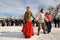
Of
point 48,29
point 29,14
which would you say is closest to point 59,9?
point 48,29

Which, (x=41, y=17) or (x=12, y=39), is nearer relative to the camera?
(x=12, y=39)

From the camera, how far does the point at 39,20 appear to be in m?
14.6

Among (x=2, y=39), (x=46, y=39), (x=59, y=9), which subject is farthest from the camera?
(x=59, y=9)

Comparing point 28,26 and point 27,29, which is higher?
point 28,26

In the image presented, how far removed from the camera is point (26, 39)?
12.4m

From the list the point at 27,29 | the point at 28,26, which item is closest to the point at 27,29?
the point at 27,29

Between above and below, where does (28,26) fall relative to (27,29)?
above

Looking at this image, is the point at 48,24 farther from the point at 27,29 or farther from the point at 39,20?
the point at 27,29

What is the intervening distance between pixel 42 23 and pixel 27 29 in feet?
7.69

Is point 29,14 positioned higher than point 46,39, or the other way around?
point 29,14

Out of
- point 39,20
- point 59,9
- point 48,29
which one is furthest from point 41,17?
point 59,9

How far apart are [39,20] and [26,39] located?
103 inches

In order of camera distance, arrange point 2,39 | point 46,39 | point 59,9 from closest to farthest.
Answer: point 2,39
point 46,39
point 59,9

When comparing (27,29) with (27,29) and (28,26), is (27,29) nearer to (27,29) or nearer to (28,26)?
(27,29)
